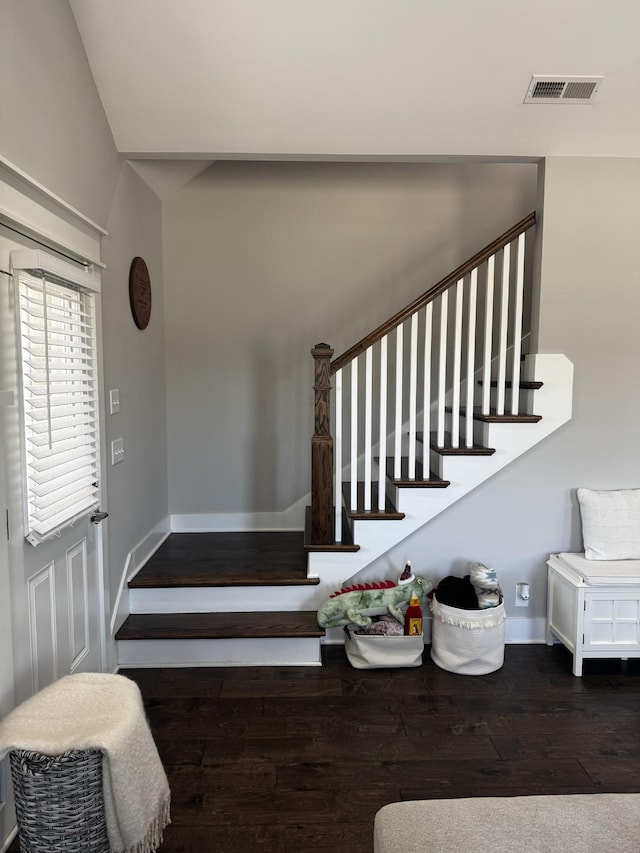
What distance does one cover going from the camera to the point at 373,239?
396 centimetres

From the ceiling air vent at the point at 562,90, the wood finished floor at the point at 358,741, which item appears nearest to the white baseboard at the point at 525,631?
the wood finished floor at the point at 358,741

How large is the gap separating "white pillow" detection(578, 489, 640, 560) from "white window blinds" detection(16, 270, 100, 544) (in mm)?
2638

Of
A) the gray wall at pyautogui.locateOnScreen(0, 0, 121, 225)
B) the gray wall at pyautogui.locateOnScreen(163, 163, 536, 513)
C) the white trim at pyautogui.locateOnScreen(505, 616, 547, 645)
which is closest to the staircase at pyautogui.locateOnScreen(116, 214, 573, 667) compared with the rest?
the white trim at pyautogui.locateOnScreen(505, 616, 547, 645)

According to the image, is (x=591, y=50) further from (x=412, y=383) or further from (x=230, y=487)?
(x=230, y=487)

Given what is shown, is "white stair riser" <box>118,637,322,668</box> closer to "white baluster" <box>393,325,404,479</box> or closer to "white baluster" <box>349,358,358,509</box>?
"white baluster" <box>349,358,358,509</box>

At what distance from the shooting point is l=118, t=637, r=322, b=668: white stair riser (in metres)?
2.91

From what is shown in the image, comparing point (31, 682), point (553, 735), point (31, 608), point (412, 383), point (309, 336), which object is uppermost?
point (309, 336)

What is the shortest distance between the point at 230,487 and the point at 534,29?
3.24m

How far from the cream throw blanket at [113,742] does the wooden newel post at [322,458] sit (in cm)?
145

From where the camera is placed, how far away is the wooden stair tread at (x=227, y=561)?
308 cm

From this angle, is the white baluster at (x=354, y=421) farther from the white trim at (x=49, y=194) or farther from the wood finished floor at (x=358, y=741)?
the white trim at (x=49, y=194)

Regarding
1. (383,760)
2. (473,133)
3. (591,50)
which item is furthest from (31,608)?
(591,50)

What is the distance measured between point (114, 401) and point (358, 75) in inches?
79.3

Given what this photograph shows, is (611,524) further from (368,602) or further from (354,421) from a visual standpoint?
(354,421)
